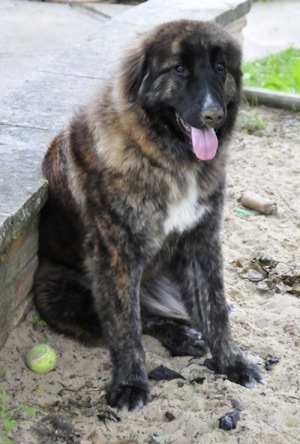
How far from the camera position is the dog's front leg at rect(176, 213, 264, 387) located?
12.4ft

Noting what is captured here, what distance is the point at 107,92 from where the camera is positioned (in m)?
3.73

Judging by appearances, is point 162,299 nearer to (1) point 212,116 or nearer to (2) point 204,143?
(2) point 204,143

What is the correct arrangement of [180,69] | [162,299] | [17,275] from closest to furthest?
1. [180,69]
2. [17,275]
3. [162,299]

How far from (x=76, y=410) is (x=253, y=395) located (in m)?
0.77

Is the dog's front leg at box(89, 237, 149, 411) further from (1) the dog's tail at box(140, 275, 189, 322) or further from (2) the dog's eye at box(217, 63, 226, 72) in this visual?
(2) the dog's eye at box(217, 63, 226, 72)

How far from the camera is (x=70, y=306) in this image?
3865 mm

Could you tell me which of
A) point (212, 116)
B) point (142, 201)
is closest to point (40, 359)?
point (142, 201)

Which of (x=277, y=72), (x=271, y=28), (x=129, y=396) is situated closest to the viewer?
(x=129, y=396)

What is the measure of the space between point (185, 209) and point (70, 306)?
731 millimetres

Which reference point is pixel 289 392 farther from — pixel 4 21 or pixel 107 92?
pixel 4 21

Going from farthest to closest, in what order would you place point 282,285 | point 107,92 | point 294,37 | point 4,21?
point 294,37 → point 4,21 → point 282,285 → point 107,92

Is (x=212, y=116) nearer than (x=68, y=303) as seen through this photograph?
Yes

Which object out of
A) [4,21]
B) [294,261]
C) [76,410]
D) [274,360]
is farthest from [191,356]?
[4,21]

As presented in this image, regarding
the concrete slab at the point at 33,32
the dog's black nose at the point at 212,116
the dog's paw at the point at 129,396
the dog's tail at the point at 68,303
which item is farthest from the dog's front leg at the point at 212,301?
the concrete slab at the point at 33,32
